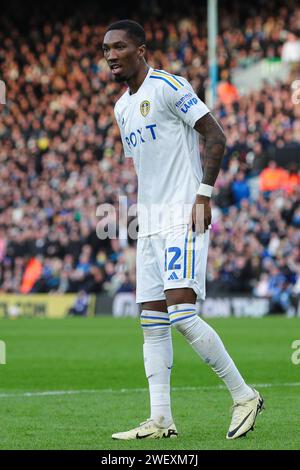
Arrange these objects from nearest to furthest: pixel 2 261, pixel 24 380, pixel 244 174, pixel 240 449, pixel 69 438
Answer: pixel 240 449, pixel 69 438, pixel 24 380, pixel 244 174, pixel 2 261

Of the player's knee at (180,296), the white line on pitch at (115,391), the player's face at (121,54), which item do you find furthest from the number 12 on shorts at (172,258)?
the white line on pitch at (115,391)

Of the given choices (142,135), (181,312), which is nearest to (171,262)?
(181,312)

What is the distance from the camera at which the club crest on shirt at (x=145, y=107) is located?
24.7 feet

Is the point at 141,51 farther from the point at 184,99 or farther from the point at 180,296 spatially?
the point at 180,296

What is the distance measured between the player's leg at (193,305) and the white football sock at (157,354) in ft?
1.20

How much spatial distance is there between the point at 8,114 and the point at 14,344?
883 inches

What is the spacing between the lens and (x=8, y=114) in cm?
3934

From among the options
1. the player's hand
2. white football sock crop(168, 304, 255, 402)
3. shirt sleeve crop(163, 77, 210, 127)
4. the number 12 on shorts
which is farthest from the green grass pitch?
shirt sleeve crop(163, 77, 210, 127)

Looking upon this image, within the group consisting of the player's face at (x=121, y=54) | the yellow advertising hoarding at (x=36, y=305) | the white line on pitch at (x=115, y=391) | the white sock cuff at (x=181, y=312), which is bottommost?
the yellow advertising hoarding at (x=36, y=305)

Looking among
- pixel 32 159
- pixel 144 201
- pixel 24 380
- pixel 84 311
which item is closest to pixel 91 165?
pixel 32 159

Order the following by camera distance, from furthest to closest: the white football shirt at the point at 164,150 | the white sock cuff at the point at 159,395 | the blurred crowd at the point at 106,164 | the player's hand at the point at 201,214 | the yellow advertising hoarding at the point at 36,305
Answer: the yellow advertising hoarding at the point at 36,305 < the blurred crowd at the point at 106,164 < the white sock cuff at the point at 159,395 < the white football shirt at the point at 164,150 < the player's hand at the point at 201,214

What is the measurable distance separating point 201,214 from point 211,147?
44 cm

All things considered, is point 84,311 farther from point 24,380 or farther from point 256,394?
point 256,394

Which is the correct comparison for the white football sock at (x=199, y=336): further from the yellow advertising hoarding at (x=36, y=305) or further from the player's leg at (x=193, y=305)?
the yellow advertising hoarding at (x=36, y=305)
